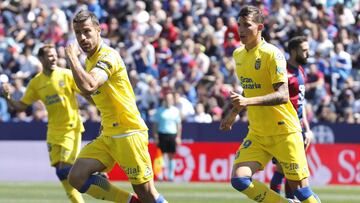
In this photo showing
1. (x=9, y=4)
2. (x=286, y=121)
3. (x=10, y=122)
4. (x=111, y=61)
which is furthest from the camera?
(x=9, y=4)

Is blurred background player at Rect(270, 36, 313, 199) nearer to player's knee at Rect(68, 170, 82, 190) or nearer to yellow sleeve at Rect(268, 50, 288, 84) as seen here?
yellow sleeve at Rect(268, 50, 288, 84)

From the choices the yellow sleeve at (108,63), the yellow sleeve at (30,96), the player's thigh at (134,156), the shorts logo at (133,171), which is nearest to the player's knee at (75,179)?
the player's thigh at (134,156)

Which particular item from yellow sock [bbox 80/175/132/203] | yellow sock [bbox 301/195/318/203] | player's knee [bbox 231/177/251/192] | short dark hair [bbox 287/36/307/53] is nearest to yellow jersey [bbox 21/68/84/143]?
short dark hair [bbox 287/36/307/53]

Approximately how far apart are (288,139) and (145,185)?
1.63 meters

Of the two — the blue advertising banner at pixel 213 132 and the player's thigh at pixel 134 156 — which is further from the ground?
the player's thigh at pixel 134 156

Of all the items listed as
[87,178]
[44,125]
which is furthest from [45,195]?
[87,178]

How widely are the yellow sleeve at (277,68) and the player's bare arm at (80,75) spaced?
187 cm

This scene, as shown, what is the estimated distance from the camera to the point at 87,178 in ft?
36.5

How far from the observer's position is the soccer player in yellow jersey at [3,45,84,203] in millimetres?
14633

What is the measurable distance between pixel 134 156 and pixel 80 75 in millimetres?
1376

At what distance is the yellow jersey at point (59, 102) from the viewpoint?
48.5 ft

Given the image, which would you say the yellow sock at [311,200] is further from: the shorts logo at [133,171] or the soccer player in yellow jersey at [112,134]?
the shorts logo at [133,171]

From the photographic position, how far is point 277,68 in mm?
10867

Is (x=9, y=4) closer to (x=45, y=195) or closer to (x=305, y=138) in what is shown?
(x=45, y=195)
